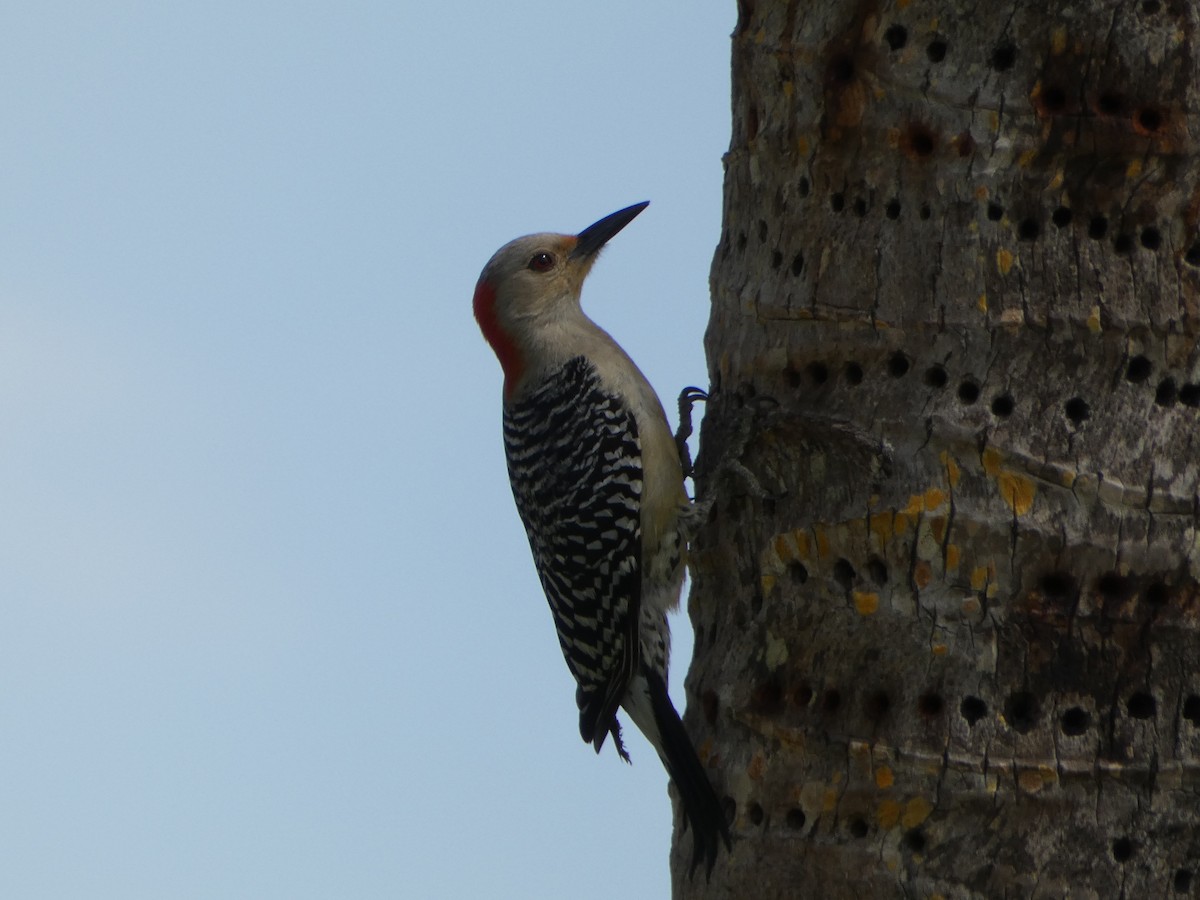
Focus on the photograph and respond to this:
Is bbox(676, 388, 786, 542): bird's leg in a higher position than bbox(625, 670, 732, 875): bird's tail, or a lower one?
higher

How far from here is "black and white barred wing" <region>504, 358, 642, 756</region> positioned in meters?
5.00

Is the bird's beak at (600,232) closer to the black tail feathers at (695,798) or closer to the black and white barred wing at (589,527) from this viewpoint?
the black and white barred wing at (589,527)

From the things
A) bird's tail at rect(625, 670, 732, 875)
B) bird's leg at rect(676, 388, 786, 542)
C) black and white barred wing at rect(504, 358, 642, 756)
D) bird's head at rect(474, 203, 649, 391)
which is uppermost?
bird's head at rect(474, 203, 649, 391)

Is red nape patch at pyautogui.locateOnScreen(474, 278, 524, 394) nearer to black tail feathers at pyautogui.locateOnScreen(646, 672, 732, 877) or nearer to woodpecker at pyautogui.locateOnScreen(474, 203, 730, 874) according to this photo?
woodpecker at pyautogui.locateOnScreen(474, 203, 730, 874)

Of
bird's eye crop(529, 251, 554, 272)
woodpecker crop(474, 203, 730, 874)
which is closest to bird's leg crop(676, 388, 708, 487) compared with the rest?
woodpecker crop(474, 203, 730, 874)

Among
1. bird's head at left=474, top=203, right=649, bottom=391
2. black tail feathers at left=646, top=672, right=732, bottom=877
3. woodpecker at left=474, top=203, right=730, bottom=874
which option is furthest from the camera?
bird's head at left=474, top=203, right=649, bottom=391

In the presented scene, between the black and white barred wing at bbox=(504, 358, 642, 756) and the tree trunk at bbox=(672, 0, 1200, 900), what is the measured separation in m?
1.07

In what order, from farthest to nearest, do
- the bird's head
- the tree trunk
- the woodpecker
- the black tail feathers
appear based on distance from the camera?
the bird's head
the woodpecker
the black tail feathers
the tree trunk

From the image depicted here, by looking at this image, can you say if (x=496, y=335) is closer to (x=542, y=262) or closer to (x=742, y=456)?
(x=542, y=262)

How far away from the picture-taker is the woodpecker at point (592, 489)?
4.98 meters

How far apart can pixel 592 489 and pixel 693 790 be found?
1.37m

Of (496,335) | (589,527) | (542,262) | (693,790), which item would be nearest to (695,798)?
(693,790)

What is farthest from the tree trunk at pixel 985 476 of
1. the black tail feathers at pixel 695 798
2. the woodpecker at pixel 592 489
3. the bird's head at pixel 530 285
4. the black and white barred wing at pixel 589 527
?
the bird's head at pixel 530 285

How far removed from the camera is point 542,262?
5.77 meters
